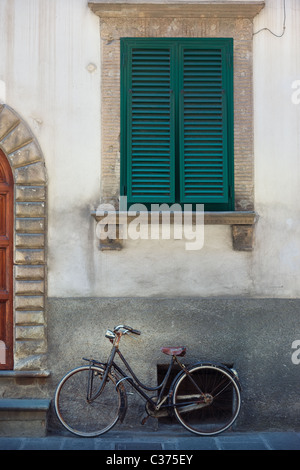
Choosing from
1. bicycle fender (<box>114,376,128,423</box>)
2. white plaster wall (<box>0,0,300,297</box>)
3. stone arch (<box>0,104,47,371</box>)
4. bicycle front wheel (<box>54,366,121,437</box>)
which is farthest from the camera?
white plaster wall (<box>0,0,300,297</box>)

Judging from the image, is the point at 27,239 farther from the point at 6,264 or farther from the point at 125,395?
the point at 125,395

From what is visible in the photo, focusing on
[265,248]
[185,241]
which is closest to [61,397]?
[185,241]

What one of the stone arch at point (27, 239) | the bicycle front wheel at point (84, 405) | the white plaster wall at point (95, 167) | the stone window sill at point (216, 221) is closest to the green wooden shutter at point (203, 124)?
the stone window sill at point (216, 221)

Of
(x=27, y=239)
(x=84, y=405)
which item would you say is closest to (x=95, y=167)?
(x=27, y=239)

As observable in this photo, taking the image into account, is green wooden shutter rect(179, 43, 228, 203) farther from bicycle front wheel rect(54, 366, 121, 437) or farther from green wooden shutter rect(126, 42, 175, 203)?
bicycle front wheel rect(54, 366, 121, 437)

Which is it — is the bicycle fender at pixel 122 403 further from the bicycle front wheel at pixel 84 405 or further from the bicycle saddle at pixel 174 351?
the bicycle saddle at pixel 174 351

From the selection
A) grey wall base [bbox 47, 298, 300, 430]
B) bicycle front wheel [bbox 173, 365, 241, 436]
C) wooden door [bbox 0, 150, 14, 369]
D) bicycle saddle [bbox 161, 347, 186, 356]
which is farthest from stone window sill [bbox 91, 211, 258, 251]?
bicycle front wheel [bbox 173, 365, 241, 436]

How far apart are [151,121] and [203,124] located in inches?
23.3

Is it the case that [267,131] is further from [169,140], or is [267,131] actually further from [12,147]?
[12,147]

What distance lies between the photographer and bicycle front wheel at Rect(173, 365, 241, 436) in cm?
621

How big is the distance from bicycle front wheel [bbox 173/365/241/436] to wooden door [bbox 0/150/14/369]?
192 cm

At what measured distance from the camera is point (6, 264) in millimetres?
6727

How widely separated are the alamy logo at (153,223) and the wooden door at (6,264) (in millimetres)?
1003

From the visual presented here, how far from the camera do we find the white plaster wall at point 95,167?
673cm
